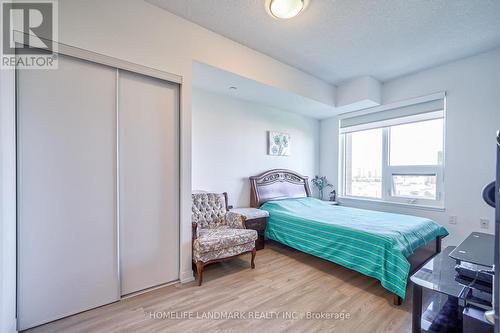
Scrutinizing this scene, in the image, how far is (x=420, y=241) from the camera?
7.59ft

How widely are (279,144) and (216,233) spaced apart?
2278 mm

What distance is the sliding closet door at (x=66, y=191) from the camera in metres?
1.62

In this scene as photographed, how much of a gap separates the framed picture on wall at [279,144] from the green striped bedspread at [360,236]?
1.15 metres

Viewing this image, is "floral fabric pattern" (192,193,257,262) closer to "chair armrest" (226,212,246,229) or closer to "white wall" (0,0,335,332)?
"chair armrest" (226,212,246,229)

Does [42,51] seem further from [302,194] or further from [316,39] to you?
[302,194]

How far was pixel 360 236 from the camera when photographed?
228 cm

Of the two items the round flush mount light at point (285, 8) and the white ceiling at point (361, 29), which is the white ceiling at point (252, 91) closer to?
the white ceiling at point (361, 29)

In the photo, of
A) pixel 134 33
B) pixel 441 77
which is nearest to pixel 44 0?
pixel 134 33

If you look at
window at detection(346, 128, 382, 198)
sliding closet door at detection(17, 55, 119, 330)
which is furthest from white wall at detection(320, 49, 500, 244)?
sliding closet door at detection(17, 55, 119, 330)

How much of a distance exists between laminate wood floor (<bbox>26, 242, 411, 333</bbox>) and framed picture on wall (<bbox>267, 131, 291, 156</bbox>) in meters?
2.20

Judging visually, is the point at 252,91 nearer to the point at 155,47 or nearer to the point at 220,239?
the point at 155,47

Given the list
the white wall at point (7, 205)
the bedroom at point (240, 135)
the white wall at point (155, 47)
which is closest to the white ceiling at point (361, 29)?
the bedroom at point (240, 135)

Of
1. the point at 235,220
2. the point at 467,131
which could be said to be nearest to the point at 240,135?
the point at 235,220

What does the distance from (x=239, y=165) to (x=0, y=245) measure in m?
2.77
